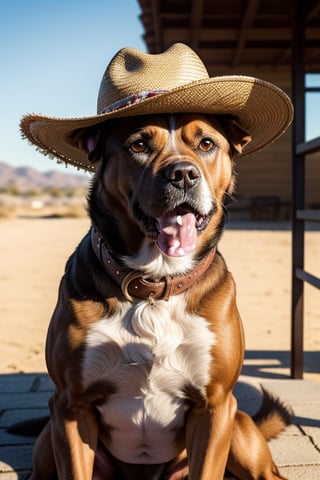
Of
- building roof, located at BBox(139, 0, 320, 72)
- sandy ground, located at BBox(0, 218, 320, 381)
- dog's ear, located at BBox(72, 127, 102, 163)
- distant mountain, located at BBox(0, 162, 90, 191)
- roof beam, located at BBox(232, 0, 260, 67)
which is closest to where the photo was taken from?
dog's ear, located at BBox(72, 127, 102, 163)

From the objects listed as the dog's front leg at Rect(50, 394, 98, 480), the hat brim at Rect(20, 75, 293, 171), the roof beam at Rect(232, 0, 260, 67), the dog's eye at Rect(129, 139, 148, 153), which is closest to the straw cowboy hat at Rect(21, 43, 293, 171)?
the hat brim at Rect(20, 75, 293, 171)

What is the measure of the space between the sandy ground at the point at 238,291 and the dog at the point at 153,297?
1898mm

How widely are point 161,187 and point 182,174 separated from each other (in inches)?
3.6

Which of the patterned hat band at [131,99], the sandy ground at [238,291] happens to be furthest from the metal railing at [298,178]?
the patterned hat band at [131,99]

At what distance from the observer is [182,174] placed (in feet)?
6.47

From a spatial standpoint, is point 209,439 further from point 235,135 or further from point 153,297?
point 235,135

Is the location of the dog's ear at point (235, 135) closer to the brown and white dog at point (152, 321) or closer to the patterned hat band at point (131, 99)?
the brown and white dog at point (152, 321)

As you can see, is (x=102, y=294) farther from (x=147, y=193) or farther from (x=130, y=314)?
(x=147, y=193)

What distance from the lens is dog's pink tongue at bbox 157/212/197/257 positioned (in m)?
2.03

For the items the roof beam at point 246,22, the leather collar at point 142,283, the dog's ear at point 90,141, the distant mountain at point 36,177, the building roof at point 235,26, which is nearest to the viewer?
the leather collar at point 142,283

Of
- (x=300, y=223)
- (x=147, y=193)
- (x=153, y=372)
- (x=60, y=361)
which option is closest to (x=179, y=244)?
(x=147, y=193)

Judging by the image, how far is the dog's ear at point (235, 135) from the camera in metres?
2.33

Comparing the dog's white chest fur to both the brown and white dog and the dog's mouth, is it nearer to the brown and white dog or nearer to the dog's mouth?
the brown and white dog

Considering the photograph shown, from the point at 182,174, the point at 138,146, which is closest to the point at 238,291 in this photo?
the point at 138,146
